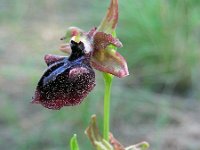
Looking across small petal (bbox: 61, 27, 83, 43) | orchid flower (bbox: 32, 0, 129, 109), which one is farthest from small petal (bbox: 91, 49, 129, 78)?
small petal (bbox: 61, 27, 83, 43)

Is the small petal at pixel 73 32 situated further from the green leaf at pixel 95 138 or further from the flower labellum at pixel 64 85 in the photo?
the green leaf at pixel 95 138

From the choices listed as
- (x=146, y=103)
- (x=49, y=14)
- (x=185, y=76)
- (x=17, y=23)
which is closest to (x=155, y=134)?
(x=146, y=103)

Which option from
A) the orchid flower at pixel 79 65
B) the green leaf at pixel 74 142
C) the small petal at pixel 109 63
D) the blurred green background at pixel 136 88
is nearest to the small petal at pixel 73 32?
the orchid flower at pixel 79 65

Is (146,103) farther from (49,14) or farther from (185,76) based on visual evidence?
(49,14)

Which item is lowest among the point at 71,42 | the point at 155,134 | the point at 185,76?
the point at 155,134

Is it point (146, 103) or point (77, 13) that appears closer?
point (146, 103)
